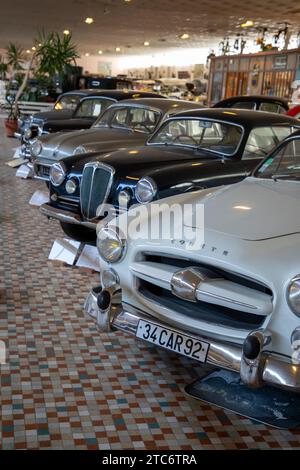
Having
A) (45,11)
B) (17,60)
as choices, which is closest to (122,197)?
(17,60)

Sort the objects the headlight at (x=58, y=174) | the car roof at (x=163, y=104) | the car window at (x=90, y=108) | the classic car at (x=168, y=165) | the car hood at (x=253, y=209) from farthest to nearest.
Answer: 1. the car window at (x=90, y=108)
2. the car roof at (x=163, y=104)
3. the headlight at (x=58, y=174)
4. the classic car at (x=168, y=165)
5. the car hood at (x=253, y=209)

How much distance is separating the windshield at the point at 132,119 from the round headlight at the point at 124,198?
238cm

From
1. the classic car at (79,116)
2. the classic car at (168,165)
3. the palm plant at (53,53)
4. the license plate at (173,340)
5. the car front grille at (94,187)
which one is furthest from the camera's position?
the palm plant at (53,53)

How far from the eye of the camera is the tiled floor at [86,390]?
2.65 meters

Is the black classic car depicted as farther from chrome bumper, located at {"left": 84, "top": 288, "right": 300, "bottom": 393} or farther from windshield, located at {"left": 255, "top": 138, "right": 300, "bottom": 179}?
chrome bumper, located at {"left": 84, "top": 288, "right": 300, "bottom": 393}

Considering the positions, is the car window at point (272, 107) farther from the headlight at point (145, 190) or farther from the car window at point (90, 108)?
the headlight at point (145, 190)

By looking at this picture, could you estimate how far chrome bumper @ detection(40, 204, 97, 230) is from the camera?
4936 mm

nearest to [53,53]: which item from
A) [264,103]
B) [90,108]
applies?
[90,108]

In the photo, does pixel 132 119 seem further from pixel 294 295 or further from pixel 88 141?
pixel 294 295

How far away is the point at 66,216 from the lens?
5082 mm

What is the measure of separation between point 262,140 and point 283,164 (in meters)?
1.57

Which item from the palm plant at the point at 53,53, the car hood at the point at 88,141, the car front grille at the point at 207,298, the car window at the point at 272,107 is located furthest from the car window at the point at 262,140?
the palm plant at the point at 53,53

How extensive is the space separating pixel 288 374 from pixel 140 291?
987 mm
